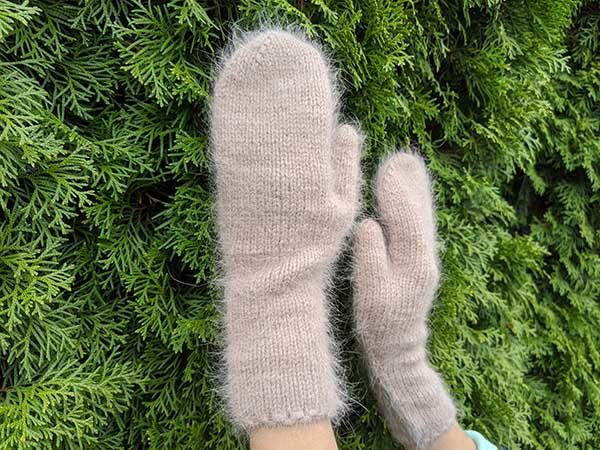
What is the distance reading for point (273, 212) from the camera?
35.5 inches

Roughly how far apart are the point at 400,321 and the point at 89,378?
514 mm

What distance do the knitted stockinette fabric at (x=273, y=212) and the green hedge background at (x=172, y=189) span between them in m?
0.06

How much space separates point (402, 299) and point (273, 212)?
0.28 m

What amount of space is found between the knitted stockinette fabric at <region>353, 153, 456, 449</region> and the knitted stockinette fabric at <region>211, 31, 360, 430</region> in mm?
120

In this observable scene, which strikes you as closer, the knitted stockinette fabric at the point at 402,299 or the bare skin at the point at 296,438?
the bare skin at the point at 296,438

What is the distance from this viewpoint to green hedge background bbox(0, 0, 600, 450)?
2.75 feet

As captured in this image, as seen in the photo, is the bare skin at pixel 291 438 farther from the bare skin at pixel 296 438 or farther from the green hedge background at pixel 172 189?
the green hedge background at pixel 172 189

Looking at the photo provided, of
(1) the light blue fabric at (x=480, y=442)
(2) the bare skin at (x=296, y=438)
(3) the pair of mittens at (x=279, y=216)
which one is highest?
(3) the pair of mittens at (x=279, y=216)

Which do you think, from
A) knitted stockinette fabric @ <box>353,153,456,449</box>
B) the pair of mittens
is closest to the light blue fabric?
knitted stockinette fabric @ <box>353,153,456,449</box>

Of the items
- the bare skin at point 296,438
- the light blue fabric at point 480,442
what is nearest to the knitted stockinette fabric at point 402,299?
the light blue fabric at point 480,442

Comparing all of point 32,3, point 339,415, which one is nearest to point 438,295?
point 339,415

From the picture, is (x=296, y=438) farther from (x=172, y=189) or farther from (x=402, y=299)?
(x=172, y=189)

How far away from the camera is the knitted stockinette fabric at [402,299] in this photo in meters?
1.00

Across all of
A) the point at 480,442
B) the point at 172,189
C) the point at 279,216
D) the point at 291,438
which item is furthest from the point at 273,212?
the point at 480,442
